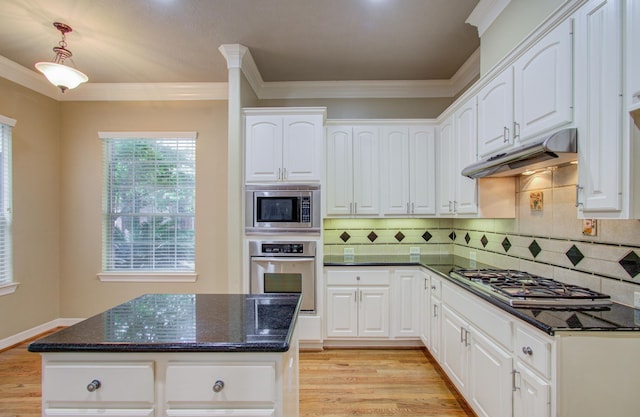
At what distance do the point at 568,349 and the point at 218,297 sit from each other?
1731 millimetres

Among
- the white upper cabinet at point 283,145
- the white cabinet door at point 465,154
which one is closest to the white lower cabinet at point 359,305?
the white cabinet door at point 465,154

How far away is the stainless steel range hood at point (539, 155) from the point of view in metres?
1.42

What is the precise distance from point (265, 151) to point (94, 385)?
2315mm

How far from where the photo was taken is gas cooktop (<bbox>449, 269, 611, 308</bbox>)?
1.50 metres

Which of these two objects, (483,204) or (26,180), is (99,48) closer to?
(26,180)

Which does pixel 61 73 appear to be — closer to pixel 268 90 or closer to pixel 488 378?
pixel 268 90

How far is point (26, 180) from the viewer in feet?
11.1

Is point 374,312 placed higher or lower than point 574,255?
lower

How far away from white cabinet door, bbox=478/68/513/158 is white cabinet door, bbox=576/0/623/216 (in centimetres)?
52

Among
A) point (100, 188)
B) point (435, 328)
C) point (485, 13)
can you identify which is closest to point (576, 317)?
point (435, 328)

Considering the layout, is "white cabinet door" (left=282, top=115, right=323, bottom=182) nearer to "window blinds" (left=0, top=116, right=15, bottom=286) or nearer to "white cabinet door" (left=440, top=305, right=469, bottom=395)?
"white cabinet door" (left=440, top=305, right=469, bottom=395)

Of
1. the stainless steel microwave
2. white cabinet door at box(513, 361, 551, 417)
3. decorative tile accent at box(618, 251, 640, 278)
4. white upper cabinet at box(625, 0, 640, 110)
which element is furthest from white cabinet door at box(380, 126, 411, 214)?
white upper cabinet at box(625, 0, 640, 110)

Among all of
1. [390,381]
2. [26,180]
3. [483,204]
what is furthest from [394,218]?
[26,180]

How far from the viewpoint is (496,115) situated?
6.84 feet
